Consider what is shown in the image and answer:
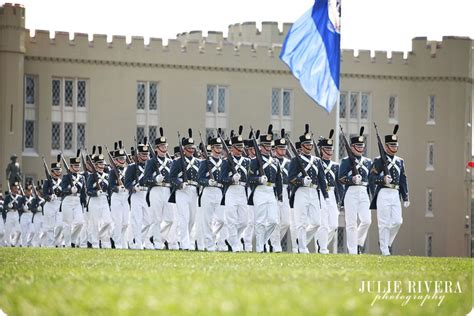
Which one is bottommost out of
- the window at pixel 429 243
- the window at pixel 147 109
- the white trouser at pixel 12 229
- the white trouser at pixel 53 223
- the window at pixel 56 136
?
the window at pixel 429 243

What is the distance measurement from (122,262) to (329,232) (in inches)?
424

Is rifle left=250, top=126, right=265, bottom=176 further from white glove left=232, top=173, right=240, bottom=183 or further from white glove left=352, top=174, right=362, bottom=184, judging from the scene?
white glove left=352, top=174, right=362, bottom=184

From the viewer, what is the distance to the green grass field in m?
11.5

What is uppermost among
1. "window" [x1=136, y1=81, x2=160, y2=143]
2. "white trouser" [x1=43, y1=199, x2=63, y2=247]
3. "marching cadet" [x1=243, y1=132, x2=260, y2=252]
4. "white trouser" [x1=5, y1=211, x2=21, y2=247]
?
"window" [x1=136, y1=81, x2=160, y2=143]

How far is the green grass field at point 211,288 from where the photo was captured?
11.5 m

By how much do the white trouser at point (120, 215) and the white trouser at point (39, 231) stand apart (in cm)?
974

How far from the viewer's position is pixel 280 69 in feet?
248

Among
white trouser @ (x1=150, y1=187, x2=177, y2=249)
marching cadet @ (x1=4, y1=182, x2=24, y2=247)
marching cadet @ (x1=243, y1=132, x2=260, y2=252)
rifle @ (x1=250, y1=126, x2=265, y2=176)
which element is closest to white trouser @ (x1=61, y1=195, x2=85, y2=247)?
white trouser @ (x1=150, y1=187, x2=177, y2=249)

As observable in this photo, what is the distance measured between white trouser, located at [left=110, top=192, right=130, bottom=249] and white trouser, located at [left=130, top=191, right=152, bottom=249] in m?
1.93

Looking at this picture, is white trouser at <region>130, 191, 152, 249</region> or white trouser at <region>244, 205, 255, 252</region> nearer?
white trouser at <region>244, 205, 255, 252</region>

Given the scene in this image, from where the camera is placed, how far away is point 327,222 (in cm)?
2933

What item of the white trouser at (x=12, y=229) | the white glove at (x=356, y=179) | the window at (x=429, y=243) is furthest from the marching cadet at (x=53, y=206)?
the window at (x=429, y=243)

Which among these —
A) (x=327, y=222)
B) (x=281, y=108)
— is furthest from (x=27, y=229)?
(x=281, y=108)

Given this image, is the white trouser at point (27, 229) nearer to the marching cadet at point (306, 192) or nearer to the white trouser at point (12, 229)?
the white trouser at point (12, 229)
